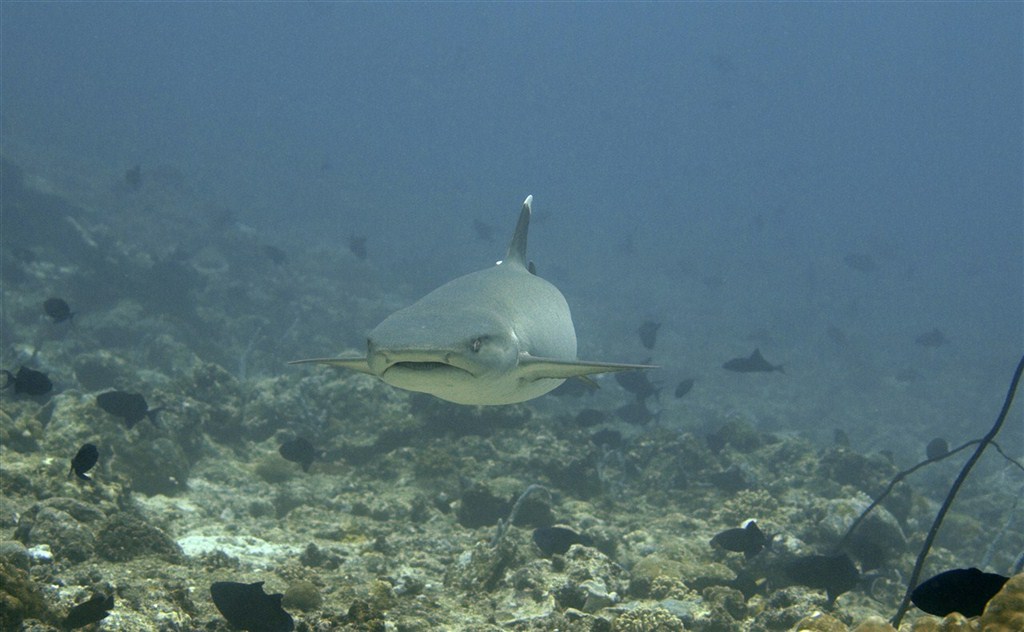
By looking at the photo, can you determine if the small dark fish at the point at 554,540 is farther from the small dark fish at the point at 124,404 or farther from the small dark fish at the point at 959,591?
the small dark fish at the point at 124,404

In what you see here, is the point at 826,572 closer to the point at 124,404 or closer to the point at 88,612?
the point at 88,612

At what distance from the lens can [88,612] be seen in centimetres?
298

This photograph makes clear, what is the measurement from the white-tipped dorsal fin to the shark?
0.75 metres

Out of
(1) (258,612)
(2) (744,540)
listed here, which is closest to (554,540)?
(2) (744,540)

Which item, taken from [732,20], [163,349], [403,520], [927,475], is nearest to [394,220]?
[163,349]

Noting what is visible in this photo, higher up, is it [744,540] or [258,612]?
[258,612]

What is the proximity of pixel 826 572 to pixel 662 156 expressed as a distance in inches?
7219

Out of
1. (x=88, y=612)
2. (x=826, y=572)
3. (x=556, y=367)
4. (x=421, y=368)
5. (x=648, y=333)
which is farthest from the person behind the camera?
(x=648, y=333)

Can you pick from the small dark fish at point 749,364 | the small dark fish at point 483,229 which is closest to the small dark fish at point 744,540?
the small dark fish at point 749,364

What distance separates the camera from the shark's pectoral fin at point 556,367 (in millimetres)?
3588

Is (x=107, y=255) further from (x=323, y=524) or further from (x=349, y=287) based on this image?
(x=323, y=524)

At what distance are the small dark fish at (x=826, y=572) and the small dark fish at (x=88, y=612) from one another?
14.6 feet

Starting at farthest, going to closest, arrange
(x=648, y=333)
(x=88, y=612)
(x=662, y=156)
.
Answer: (x=662, y=156)
(x=648, y=333)
(x=88, y=612)

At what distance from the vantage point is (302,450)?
23.5ft
